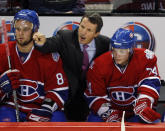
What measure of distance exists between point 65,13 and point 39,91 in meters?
1.32

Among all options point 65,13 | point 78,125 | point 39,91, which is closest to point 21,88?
point 39,91

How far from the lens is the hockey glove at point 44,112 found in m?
2.14

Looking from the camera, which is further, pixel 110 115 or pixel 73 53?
pixel 73 53

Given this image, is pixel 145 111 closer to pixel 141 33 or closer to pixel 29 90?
pixel 29 90

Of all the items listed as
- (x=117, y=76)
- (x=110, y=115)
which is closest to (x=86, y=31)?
(x=117, y=76)

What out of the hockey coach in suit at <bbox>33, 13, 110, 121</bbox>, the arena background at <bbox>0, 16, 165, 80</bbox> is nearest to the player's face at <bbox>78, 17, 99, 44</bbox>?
the hockey coach in suit at <bbox>33, 13, 110, 121</bbox>

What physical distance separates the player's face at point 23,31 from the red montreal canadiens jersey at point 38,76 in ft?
0.36

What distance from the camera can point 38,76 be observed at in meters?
2.26

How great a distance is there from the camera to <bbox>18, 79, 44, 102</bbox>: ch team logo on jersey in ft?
7.38

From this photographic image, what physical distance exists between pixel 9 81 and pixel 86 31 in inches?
27.4

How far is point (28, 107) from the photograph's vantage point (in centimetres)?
229

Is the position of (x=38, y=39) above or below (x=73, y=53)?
above

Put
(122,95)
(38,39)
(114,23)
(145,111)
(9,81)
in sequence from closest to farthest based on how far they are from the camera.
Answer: (145,111), (9,81), (38,39), (122,95), (114,23)

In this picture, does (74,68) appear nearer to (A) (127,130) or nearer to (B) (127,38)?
(B) (127,38)
